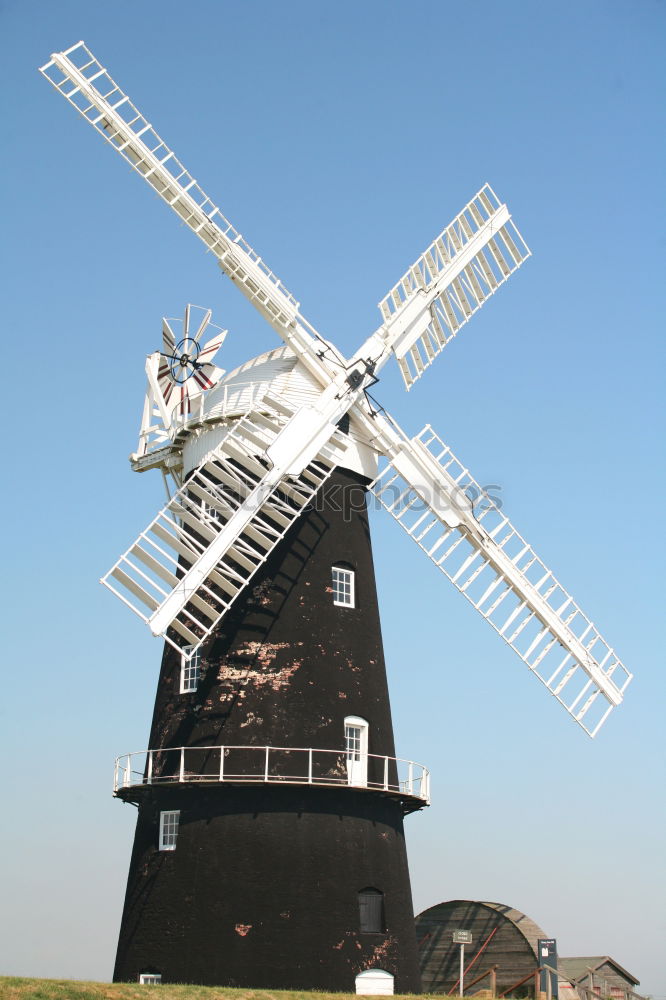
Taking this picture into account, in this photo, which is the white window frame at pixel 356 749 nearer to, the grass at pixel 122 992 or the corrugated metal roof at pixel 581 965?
the grass at pixel 122 992

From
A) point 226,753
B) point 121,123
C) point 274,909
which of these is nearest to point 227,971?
point 274,909

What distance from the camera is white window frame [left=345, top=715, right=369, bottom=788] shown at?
74.8 feet

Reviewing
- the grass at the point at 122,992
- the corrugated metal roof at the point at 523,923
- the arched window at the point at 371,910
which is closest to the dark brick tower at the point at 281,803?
the arched window at the point at 371,910

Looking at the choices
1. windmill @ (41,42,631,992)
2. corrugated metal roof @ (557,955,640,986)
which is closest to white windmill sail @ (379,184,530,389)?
windmill @ (41,42,631,992)

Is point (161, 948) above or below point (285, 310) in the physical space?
below

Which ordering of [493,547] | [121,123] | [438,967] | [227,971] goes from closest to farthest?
[227,971] → [121,123] → [493,547] → [438,967]

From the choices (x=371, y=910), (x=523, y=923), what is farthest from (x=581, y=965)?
(x=371, y=910)

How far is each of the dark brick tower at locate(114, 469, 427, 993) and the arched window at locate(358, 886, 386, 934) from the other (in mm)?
30

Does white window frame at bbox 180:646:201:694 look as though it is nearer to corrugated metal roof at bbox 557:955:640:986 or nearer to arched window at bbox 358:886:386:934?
arched window at bbox 358:886:386:934

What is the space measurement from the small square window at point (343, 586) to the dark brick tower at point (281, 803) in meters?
0.05

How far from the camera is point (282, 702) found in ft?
73.3

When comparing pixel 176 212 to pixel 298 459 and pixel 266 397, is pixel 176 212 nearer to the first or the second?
pixel 266 397

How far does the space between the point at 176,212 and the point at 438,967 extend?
69.1 feet

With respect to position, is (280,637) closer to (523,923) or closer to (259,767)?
(259,767)
